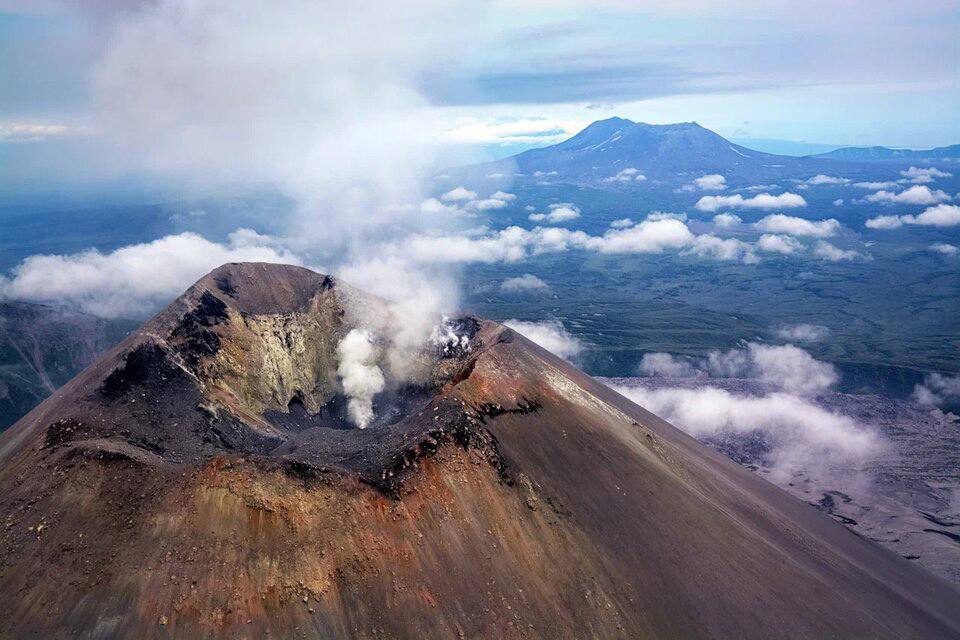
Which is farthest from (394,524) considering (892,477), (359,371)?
(892,477)

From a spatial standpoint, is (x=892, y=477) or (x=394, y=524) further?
(x=892, y=477)

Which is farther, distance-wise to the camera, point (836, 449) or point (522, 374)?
point (836, 449)

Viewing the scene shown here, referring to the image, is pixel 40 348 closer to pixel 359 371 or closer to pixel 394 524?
pixel 359 371

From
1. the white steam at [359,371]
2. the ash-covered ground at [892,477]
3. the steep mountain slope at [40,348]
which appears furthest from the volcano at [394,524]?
the steep mountain slope at [40,348]

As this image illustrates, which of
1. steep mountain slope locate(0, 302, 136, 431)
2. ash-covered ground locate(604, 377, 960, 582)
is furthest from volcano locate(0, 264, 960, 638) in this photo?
steep mountain slope locate(0, 302, 136, 431)

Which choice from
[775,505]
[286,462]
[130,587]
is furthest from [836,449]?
[130,587]

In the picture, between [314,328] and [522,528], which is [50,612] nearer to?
[522,528]

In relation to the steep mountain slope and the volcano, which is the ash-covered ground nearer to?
the volcano
